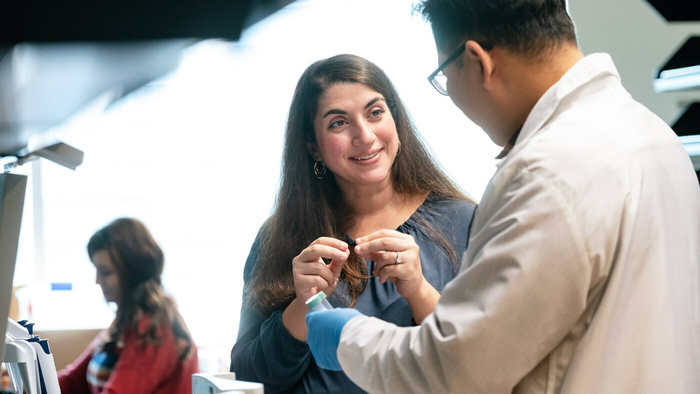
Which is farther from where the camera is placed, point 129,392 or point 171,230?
point 171,230

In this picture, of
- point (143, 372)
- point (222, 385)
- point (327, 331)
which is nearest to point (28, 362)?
point (222, 385)

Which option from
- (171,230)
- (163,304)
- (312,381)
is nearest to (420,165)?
A: (312,381)

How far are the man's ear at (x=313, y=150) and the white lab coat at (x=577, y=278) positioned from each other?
0.81m

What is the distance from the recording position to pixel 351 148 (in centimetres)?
150

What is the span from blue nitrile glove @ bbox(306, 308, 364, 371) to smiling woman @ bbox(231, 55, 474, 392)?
226 millimetres

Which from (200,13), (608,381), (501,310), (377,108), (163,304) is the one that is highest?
(200,13)

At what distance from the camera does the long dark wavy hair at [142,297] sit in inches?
97.7

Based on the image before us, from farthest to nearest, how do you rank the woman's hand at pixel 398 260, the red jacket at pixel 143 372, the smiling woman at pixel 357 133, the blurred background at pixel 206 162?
the blurred background at pixel 206 162 → the red jacket at pixel 143 372 → the smiling woman at pixel 357 133 → the woman's hand at pixel 398 260

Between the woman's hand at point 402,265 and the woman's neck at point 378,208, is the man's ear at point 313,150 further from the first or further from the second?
the woman's hand at point 402,265

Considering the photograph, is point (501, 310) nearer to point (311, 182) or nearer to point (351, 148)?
point (351, 148)

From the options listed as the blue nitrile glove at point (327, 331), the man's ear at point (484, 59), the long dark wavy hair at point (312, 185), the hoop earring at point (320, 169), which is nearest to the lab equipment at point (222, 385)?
the blue nitrile glove at point (327, 331)

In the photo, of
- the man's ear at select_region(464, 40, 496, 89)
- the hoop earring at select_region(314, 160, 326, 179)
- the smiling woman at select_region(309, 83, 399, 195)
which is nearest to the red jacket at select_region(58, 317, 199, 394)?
the hoop earring at select_region(314, 160, 326, 179)

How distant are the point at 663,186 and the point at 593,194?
A: 0.12 m

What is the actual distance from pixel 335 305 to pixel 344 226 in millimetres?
238
